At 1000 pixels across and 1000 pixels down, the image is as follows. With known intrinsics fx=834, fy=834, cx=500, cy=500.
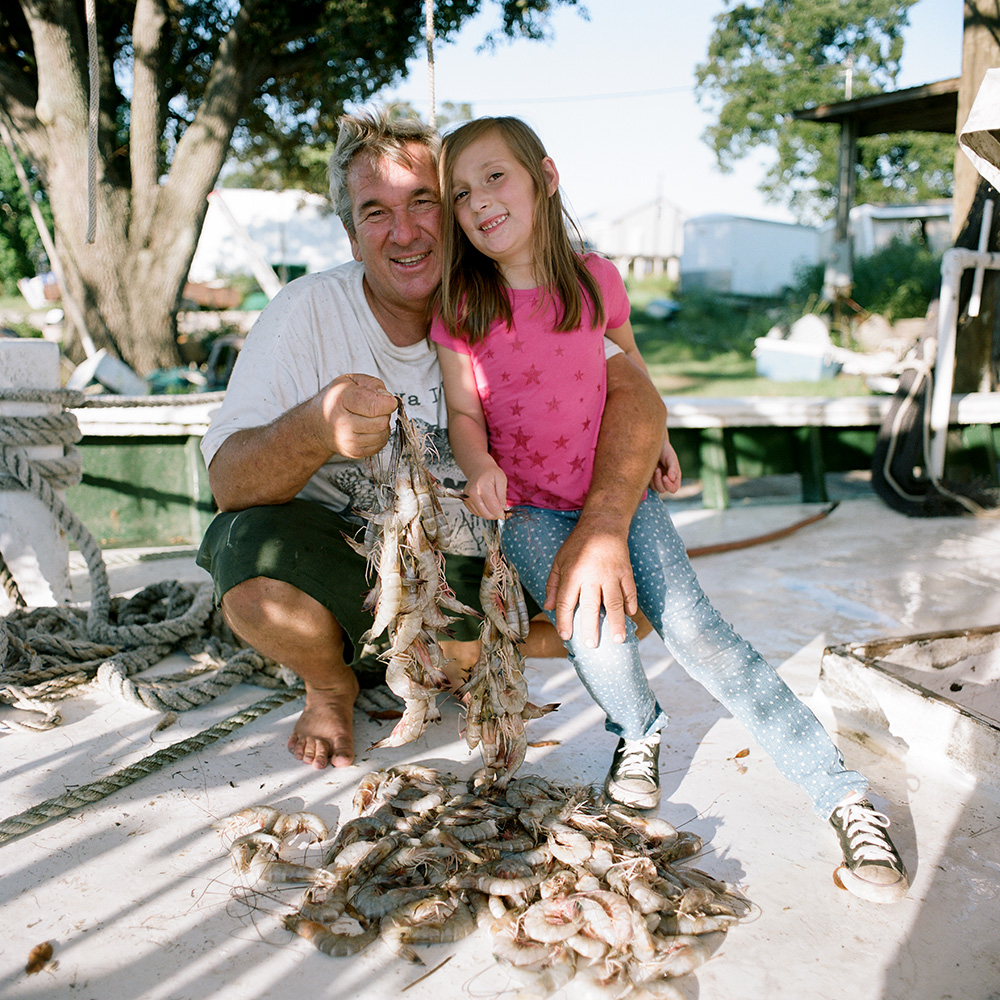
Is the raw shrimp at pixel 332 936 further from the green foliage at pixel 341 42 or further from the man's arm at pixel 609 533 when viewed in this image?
the green foliage at pixel 341 42

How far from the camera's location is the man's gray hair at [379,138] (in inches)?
103

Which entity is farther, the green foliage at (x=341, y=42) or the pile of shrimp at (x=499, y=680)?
the green foliage at (x=341, y=42)

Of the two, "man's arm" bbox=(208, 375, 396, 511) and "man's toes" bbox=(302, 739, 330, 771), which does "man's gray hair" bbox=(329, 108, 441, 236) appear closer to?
"man's arm" bbox=(208, 375, 396, 511)

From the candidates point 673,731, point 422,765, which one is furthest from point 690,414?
point 422,765

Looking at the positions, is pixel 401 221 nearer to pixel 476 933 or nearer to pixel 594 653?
pixel 594 653

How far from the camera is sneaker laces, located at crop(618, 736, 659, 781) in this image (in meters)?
2.24

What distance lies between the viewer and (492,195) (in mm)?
2438

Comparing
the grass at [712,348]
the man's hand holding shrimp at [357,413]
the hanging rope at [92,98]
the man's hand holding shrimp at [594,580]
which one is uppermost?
the hanging rope at [92,98]

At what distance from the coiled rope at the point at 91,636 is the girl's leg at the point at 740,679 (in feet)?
4.74

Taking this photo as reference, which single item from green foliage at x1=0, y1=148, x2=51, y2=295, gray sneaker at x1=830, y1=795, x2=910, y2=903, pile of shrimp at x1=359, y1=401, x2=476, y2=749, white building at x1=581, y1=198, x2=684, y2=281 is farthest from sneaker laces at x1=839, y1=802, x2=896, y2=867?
white building at x1=581, y1=198, x2=684, y2=281

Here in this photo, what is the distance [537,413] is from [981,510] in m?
4.33

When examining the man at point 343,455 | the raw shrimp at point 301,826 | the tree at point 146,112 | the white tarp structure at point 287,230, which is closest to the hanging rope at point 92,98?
the man at point 343,455

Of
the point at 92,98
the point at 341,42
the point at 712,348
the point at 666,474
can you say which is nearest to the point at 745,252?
the point at 712,348

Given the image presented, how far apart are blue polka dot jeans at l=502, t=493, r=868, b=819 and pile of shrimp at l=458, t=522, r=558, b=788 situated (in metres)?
0.17
